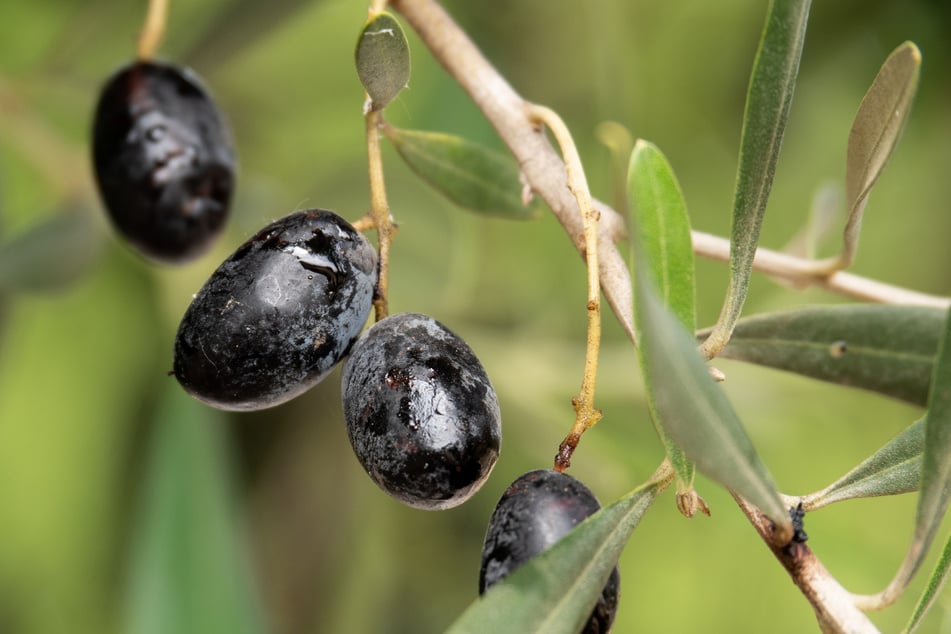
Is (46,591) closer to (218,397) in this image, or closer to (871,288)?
(218,397)

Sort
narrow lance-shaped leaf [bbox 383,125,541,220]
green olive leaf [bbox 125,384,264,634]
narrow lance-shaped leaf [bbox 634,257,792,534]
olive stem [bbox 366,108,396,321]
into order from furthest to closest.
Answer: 1. green olive leaf [bbox 125,384,264,634]
2. narrow lance-shaped leaf [bbox 383,125,541,220]
3. olive stem [bbox 366,108,396,321]
4. narrow lance-shaped leaf [bbox 634,257,792,534]

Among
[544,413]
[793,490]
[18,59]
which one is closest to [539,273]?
[544,413]

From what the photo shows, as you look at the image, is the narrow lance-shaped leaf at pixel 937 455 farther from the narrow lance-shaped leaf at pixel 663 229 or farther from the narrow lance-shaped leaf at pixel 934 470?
the narrow lance-shaped leaf at pixel 663 229

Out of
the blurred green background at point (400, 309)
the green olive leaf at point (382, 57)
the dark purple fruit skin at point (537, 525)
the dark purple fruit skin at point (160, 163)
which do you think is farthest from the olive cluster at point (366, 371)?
the blurred green background at point (400, 309)

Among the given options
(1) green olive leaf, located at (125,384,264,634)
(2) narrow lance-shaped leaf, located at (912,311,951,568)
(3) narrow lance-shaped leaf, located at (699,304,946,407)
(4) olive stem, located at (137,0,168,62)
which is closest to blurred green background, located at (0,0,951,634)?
(1) green olive leaf, located at (125,384,264,634)

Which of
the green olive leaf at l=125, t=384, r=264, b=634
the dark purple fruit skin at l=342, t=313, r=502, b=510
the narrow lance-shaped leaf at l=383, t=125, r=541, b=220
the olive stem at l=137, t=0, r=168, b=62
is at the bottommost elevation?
the green olive leaf at l=125, t=384, r=264, b=634

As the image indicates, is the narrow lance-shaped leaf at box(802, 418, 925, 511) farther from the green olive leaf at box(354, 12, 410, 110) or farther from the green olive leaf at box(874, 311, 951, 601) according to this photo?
the green olive leaf at box(354, 12, 410, 110)

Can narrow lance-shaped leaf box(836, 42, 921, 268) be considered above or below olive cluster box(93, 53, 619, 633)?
above
